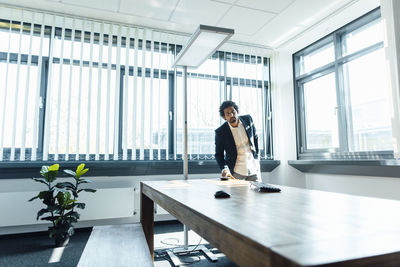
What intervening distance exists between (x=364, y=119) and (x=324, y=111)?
656 millimetres

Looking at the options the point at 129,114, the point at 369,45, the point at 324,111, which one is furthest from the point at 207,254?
the point at 369,45

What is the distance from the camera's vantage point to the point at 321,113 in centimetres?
404

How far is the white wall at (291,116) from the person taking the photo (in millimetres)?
3336

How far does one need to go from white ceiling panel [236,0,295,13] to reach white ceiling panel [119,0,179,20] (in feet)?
2.63

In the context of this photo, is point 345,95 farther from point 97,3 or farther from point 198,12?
point 97,3

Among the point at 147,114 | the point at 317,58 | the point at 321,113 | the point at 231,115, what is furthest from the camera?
the point at 317,58

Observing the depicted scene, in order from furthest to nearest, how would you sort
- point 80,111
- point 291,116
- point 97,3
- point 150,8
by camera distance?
point 291,116, point 80,111, point 150,8, point 97,3

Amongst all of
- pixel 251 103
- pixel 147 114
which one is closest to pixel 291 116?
pixel 251 103

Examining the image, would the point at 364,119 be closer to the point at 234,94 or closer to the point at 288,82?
the point at 288,82

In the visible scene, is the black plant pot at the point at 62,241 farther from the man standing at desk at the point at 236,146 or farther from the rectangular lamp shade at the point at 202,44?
the rectangular lamp shade at the point at 202,44

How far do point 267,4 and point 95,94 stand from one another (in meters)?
2.37

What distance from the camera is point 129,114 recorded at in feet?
11.8

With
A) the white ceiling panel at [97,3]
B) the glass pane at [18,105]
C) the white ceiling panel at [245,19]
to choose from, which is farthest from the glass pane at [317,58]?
the glass pane at [18,105]

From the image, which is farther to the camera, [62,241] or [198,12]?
[198,12]
